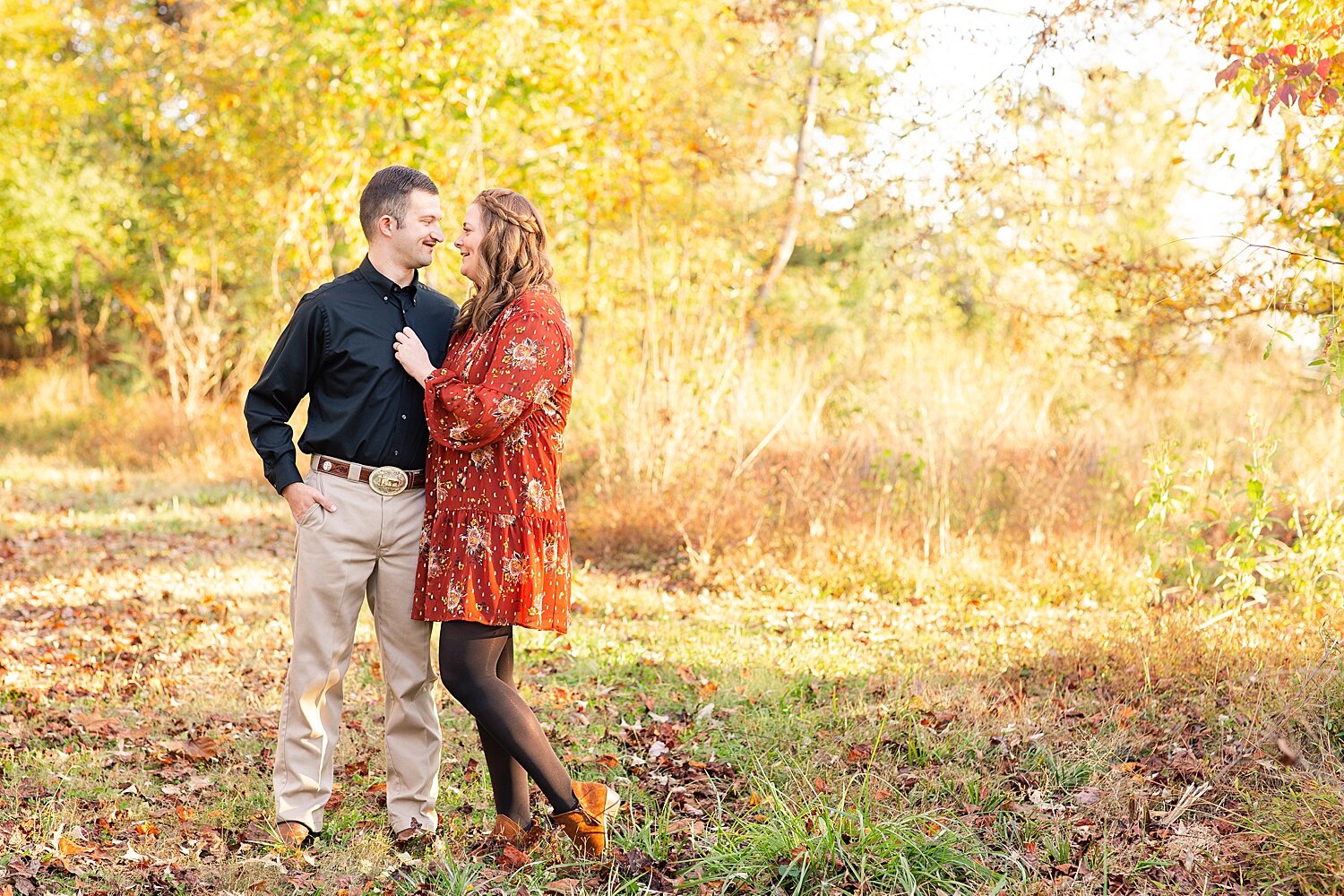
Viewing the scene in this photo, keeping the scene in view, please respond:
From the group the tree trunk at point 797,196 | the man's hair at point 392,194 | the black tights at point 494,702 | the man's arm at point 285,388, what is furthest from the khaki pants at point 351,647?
the tree trunk at point 797,196

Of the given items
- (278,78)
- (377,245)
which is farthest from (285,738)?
(278,78)

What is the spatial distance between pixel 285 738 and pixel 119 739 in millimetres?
1383

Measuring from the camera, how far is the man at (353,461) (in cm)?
362

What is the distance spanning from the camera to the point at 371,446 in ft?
11.9

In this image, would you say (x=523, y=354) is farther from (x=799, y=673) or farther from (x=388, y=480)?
(x=799, y=673)

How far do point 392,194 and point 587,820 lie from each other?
1.99m

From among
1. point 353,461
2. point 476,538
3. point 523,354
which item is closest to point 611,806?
point 476,538

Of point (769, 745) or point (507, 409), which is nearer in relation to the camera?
point (507, 409)

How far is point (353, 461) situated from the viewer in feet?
11.9

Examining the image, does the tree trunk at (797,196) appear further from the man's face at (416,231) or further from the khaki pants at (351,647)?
the khaki pants at (351,647)

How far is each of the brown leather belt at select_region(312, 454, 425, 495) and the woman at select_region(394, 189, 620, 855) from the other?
4.3 inches

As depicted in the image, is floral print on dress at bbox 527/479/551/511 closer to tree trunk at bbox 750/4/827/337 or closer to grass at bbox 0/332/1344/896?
grass at bbox 0/332/1344/896

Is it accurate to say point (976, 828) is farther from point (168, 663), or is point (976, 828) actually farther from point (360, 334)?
point (168, 663)

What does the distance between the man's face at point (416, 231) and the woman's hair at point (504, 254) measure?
0.22m
